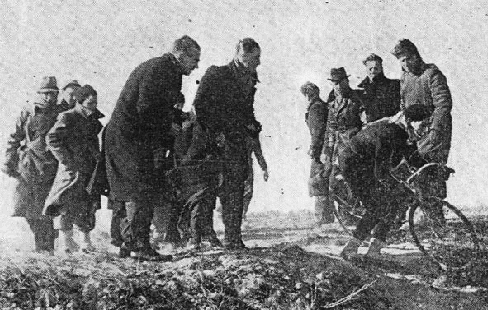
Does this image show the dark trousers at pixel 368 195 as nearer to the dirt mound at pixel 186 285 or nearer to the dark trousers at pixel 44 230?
the dirt mound at pixel 186 285

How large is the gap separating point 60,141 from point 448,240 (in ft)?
14.7

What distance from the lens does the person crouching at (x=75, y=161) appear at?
771cm

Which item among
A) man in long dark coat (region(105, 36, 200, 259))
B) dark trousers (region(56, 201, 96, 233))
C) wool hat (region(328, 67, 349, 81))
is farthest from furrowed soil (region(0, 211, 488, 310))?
wool hat (region(328, 67, 349, 81))

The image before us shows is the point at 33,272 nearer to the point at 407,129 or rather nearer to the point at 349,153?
the point at 349,153

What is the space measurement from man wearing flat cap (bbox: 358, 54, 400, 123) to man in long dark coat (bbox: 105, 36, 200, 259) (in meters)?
3.03

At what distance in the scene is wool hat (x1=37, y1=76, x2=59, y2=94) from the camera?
8227mm

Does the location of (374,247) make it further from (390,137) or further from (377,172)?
(390,137)

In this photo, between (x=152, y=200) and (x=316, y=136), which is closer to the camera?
(x=152, y=200)

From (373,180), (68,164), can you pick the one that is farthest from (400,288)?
(68,164)

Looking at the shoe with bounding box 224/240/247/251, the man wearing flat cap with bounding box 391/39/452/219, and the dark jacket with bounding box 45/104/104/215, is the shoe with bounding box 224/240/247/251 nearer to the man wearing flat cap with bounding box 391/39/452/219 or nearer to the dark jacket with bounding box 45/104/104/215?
the dark jacket with bounding box 45/104/104/215

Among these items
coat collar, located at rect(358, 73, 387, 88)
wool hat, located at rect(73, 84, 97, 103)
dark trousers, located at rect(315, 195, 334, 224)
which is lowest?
dark trousers, located at rect(315, 195, 334, 224)

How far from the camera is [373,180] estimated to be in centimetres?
730

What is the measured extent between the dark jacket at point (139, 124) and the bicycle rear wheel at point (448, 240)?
112 inches

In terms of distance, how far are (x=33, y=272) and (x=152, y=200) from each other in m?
1.29
